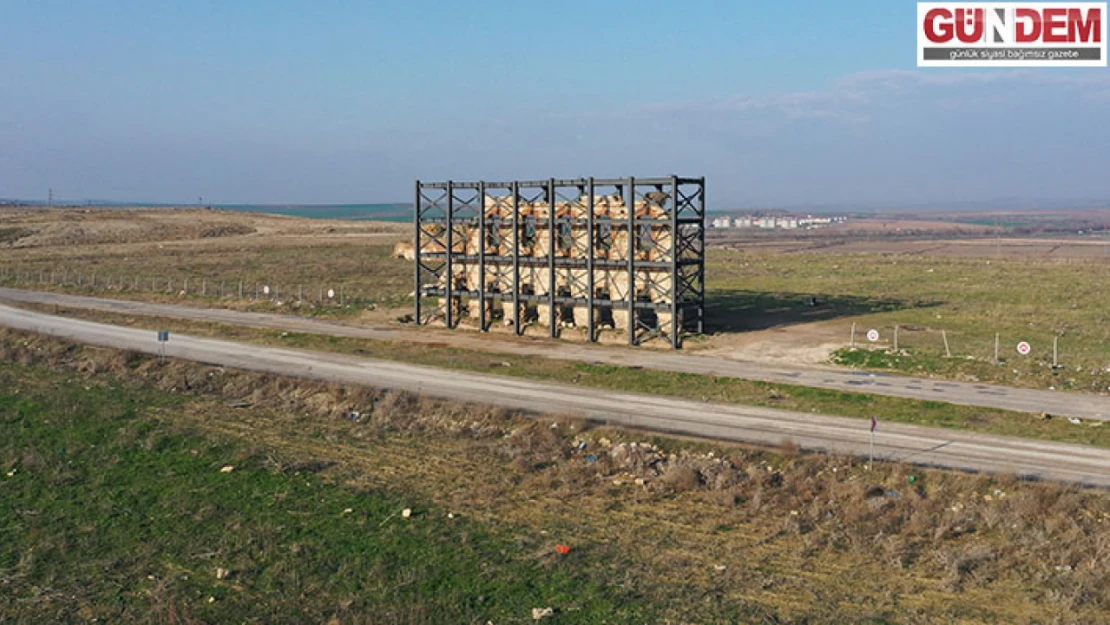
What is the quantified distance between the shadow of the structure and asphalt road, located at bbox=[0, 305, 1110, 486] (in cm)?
1469

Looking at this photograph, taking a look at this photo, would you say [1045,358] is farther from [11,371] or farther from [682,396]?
[11,371]

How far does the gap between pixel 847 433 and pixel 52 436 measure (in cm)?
2446

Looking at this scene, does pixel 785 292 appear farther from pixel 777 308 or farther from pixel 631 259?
pixel 631 259

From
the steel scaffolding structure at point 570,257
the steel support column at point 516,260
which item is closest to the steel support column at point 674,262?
the steel scaffolding structure at point 570,257

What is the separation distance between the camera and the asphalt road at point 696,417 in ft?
81.3

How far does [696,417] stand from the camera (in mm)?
29938

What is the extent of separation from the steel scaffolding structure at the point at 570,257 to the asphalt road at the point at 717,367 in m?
2.22

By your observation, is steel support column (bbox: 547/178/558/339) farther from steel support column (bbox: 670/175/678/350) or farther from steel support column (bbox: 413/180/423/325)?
steel support column (bbox: 413/180/423/325)

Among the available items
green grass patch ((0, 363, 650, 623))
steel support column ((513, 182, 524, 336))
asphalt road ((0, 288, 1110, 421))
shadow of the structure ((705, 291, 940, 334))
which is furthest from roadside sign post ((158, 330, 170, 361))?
shadow of the structure ((705, 291, 940, 334))

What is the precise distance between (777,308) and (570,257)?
14373mm

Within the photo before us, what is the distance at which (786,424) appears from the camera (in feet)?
94.9

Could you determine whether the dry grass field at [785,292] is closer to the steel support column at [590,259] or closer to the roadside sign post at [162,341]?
the steel support column at [590,259]

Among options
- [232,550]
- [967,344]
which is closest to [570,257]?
[967,344]

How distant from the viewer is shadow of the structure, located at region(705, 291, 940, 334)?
49.3 metres
